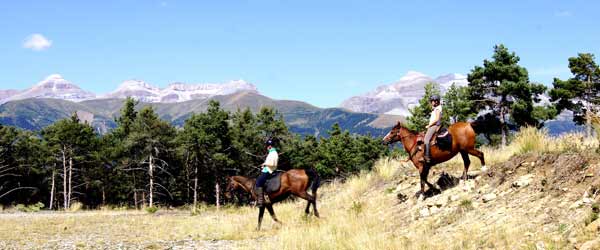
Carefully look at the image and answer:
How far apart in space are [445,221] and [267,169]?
6647mm

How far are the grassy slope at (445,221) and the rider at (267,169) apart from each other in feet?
3.72

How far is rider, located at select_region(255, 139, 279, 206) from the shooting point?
16.2 meters

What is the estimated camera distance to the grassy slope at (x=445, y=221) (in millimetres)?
9062

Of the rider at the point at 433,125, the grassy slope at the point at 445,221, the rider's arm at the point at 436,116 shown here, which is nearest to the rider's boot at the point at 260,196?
the grassy slope at the point at 445,221

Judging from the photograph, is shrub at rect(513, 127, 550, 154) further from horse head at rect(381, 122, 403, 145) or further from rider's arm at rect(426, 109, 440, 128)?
horse head at rect(381, 122, 403, 145)

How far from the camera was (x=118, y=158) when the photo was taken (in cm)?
5894

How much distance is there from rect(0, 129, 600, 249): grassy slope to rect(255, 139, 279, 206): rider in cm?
113

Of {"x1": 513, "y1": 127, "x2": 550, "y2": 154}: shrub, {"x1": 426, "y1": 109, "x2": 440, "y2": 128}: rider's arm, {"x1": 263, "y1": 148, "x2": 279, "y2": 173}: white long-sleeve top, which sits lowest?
{"x1": 263, "y1": 148, "x2": 279, "y2": 173}: white long-sleeve top

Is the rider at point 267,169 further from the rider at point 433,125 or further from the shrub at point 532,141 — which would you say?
the shrub at point 532,141

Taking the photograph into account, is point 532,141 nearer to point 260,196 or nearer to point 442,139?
point 442,139

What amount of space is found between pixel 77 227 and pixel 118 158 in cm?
4068

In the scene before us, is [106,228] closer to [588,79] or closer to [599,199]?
[599,199]

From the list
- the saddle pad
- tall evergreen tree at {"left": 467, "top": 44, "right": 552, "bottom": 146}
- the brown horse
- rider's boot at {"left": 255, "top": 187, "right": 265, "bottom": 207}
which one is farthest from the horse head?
tall evergreen tree at {"left": 467, "top": 44, "right": 552, "bottom": 146}

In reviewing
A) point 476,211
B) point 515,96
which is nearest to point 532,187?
point 476,211
